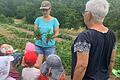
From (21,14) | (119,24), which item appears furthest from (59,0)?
(119,24)

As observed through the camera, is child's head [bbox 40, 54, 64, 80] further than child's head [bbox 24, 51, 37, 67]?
No

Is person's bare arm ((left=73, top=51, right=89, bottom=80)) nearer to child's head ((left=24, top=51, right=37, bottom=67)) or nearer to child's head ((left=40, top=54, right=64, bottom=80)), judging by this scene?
child's head ((left=40, top=54, right=64, bottom=80))

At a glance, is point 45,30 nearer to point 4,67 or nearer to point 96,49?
point 4,67

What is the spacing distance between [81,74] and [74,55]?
0.21 m

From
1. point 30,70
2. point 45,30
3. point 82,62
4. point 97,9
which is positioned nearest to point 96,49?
point 82,62

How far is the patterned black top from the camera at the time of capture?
410 centimetres

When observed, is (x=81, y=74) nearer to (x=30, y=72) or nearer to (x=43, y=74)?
(x=43, y=74)

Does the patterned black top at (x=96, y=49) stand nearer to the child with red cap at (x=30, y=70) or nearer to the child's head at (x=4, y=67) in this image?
the child's head at (x=4, y=67)

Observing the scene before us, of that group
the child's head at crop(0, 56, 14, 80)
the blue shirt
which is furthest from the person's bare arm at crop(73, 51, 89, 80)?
the blue shirt

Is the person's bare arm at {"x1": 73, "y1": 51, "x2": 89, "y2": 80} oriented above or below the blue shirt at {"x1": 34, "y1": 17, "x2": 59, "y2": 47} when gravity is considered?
above

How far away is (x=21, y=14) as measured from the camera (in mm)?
43688

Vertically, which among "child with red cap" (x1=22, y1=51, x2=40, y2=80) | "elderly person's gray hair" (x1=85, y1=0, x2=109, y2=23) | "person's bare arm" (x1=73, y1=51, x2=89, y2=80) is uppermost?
"elderly person's gray hair" (x1=85, y1=0, x2=109, y2=23)

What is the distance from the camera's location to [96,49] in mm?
4188

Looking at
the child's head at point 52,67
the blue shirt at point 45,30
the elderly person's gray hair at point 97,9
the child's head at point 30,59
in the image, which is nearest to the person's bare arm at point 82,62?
the elderly person's gray hair at point 97,9
